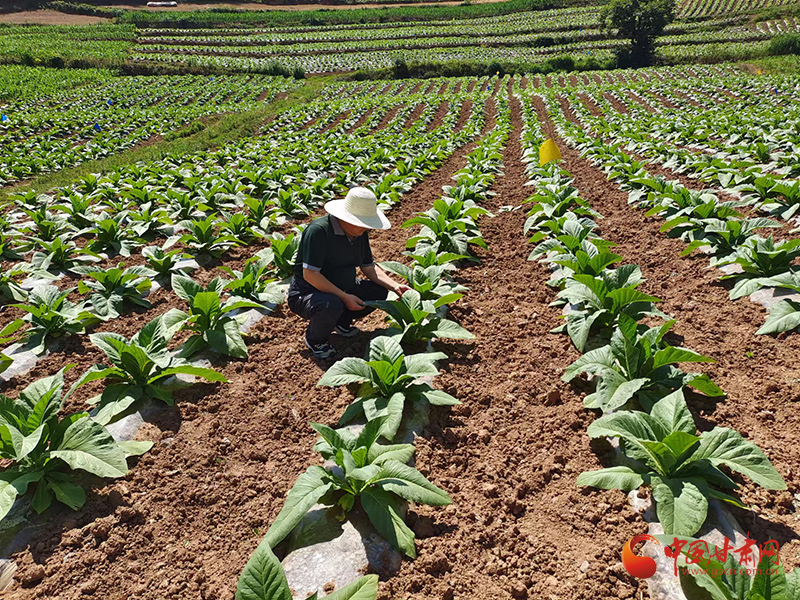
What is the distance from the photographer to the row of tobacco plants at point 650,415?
2215 mm

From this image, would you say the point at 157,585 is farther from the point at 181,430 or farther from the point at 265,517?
the point at 181,430

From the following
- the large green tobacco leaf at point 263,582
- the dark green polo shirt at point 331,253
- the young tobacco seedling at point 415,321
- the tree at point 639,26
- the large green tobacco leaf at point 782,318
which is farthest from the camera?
the tree at point 639,26

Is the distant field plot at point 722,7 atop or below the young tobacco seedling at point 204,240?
atop

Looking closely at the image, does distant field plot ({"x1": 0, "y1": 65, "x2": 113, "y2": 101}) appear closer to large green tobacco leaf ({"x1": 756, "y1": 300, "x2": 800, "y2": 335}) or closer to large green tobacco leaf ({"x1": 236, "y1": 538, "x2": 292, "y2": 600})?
large green tobacco leaf ({"x1": 236, "y1": 538, "x2": 292, "y2": 600})

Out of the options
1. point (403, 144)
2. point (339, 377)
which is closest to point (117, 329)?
point (339, 377)

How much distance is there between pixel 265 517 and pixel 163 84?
43.3 m

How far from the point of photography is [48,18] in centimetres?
7238

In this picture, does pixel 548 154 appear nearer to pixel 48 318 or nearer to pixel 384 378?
pixel 384 378

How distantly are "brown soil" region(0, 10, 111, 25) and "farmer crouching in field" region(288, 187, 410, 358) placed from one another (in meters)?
93.2

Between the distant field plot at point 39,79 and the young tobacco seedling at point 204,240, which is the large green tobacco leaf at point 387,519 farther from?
the distant field plot at point 39,79

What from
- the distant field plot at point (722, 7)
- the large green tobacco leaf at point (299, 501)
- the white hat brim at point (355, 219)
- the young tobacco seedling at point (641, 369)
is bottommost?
the large green tobacco leaf at point (299, 501)

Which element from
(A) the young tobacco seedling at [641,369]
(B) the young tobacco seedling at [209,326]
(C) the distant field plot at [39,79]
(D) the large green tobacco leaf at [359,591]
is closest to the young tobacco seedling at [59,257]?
(B) the young tobacco seedling at [209,326]

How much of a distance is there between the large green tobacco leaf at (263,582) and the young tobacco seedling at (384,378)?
1.23 meters

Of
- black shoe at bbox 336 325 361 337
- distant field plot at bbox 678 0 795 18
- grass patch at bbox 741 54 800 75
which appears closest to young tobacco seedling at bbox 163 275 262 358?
black shoe at bbox 336 325 361 337
